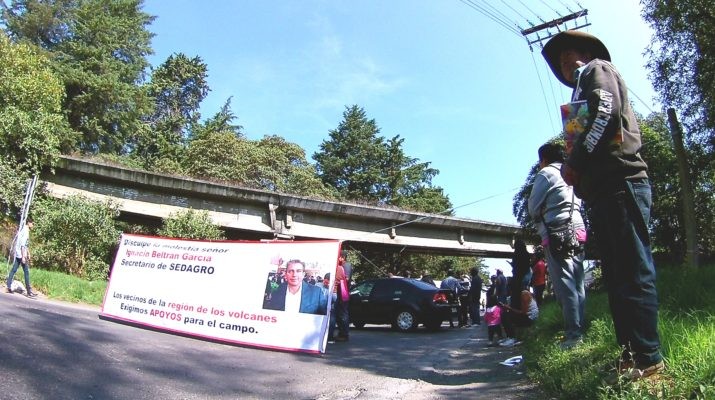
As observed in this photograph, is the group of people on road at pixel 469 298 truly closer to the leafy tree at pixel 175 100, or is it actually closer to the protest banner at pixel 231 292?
the protest banner at pixel 231 292

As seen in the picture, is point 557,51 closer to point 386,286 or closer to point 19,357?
point 19,357

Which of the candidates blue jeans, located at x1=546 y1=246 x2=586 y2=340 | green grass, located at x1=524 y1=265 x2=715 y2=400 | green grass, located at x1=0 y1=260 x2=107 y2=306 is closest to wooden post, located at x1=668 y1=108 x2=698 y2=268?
green grass, located at x1=524 y1=265 x2=715 y2=400

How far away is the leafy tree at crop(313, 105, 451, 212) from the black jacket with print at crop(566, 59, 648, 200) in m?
52.7

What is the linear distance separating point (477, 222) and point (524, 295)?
24.4m

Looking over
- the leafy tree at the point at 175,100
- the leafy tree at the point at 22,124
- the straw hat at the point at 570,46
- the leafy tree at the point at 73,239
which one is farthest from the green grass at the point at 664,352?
the leafy tree at the point at 175,100

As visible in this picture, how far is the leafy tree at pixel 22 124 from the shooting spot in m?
17.5

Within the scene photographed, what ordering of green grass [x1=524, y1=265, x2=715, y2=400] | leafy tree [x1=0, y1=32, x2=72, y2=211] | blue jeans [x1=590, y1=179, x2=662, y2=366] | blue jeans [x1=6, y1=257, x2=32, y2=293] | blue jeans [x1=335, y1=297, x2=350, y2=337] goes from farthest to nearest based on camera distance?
leafy tree [x1=0, y1=32, x2=72, y2=211]
blue jeans [x1=6, y1=257, x2=32, y2=293]
blue jeans [x1=335, y1=297, x2=350, y2=337]
blue jeans [x1=590, y1=179, x2=662, y2=366]
green grass [x1=524, y1=265, x2=715, y2=400]

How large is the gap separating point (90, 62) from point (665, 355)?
137 ft

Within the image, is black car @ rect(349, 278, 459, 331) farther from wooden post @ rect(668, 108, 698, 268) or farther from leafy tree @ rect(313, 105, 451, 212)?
leafy tree @ rect(313, 105, 451, 212)

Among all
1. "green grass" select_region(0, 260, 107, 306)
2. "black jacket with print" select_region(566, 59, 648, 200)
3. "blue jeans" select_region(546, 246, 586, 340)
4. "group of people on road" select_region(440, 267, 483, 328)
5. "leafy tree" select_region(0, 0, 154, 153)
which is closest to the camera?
"black jacket with print" select_region(566, 59, 648, 200)

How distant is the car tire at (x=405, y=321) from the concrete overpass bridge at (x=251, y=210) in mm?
11038

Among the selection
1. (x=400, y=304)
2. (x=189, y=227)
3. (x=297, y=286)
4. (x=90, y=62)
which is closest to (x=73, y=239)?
(x=189, y=227)

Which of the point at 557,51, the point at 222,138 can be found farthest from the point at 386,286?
the point at 222,138

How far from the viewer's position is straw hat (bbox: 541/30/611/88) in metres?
3.15
